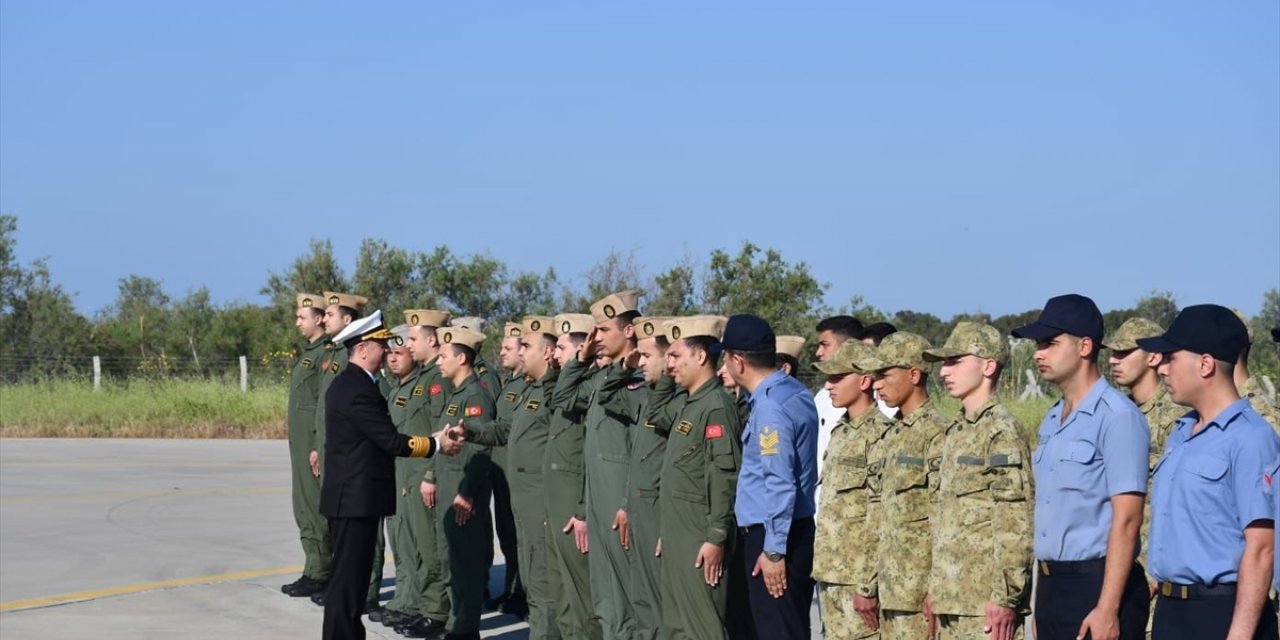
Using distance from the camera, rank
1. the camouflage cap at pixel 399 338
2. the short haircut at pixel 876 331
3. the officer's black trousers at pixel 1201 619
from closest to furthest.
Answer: the officer's black trousers at pixel 1201 619, the short haircut at pixel 876 331, the camouflage cap at pixel 399 338

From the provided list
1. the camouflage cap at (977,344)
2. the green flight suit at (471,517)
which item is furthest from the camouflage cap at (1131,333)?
the green flight suit at (471,517)

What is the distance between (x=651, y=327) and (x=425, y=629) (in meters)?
3.00

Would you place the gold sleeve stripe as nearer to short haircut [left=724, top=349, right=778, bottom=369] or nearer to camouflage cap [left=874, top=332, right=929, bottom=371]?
short haircut [left=724, top=349, right=778, bottom=369]

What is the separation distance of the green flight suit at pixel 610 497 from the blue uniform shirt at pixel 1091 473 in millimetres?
3107

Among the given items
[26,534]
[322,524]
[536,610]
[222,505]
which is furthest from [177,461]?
[536,610]

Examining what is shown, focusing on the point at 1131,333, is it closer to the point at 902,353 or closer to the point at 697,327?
the point at 902,353

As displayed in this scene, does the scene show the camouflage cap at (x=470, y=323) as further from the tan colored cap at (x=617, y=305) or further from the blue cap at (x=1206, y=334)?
the blue cap at (x=1206, y=334)

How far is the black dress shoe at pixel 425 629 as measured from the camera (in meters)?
9.46

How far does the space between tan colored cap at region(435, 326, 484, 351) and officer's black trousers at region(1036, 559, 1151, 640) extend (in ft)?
17.6

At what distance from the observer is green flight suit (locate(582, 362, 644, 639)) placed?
7875 millimetres

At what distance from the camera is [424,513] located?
9711 millimetres

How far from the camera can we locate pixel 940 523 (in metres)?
5.51

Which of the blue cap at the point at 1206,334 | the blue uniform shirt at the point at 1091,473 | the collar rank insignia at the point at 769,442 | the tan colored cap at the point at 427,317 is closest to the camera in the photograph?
the blue cap at the point at 1206,334

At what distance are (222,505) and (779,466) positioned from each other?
35.5 feet
